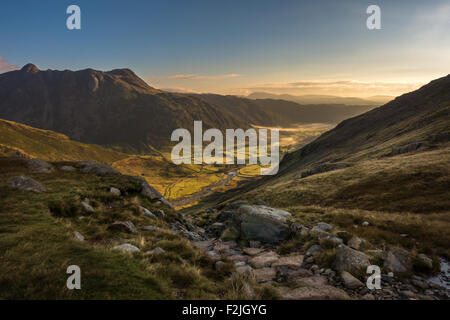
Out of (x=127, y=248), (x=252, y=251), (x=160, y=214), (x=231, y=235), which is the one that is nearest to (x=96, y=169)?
(x=160, y=214)

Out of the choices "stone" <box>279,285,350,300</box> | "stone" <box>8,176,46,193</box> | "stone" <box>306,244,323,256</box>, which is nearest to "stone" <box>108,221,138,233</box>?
"stone" <box>8,176,46,193</box>

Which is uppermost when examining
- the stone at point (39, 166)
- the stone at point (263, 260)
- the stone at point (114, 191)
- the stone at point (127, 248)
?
the stone at point (39, 166)

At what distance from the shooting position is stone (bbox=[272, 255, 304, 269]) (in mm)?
11344

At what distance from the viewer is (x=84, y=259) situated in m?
8.38

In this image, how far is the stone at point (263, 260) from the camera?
38.7 ft

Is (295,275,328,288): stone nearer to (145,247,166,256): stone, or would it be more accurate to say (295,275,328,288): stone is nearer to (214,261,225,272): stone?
(214,261,225,272): stone

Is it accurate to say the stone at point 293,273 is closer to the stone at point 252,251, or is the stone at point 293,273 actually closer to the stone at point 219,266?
the stone at point 219,266

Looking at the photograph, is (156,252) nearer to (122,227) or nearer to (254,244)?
(122,227)

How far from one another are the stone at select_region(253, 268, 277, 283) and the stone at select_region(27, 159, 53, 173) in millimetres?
25503

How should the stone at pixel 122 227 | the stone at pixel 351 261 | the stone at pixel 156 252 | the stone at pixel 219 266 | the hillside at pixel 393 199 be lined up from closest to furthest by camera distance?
the stone at pixel 351 261
the stone at pixel 219 266
the stone at pixel 156 252
the stone at pixel 122 227
the hillside at pixel 393 199

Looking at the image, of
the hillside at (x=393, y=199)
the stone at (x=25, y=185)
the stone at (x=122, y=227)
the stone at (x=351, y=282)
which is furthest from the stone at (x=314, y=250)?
the stone at (x=25, y=185)

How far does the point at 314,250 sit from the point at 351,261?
8.41 ft

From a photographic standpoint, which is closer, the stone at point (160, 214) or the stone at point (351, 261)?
the stone at point (351, 261)

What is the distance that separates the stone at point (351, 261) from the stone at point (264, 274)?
2.76 metres
